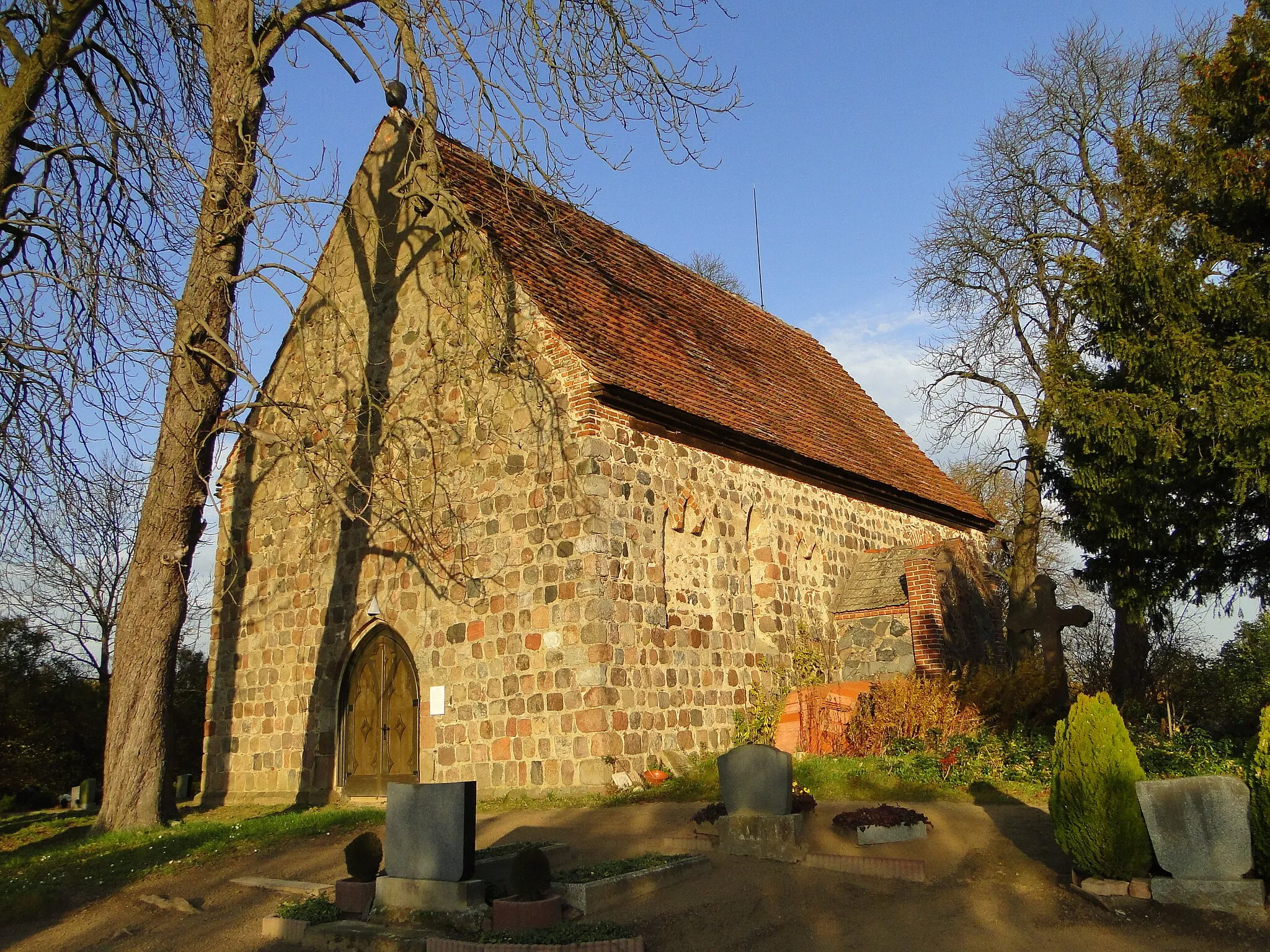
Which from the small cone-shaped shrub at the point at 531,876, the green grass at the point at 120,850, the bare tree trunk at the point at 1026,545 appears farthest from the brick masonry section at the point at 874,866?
the bare tree trunk at the point at 1026,545

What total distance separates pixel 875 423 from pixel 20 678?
63.2ft

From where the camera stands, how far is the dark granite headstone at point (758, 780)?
8406 mm

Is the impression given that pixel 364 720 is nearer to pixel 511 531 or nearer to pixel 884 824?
pixel 511 531

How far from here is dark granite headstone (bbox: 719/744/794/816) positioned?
27.6 ft

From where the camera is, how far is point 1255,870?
6.46 metres

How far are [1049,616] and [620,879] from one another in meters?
10.8

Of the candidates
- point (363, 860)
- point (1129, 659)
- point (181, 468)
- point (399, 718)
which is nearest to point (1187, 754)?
point (363, 860)

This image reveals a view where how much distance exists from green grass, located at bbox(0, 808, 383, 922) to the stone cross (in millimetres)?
10320

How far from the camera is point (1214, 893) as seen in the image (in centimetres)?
635

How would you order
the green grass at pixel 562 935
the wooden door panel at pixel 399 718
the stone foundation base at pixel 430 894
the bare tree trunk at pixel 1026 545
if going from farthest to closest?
the bare tree trunk at pixel 1026 545
the wooden door panel at pixel 399 718
the stone foundation base at pixel 430 894
the green grass at pixel 562 935

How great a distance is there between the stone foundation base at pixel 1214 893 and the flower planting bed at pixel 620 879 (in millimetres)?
3258

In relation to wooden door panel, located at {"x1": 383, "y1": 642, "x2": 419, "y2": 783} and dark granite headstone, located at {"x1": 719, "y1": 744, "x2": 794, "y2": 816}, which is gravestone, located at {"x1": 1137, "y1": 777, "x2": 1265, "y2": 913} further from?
wooden door panel, located at {"x1": 383, "y1": 642, "x2": 419, "y2": 783}

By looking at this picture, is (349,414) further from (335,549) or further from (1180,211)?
(1180,211)

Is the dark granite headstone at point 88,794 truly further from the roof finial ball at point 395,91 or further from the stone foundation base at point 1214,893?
the stone foundation base at point 1214,893
